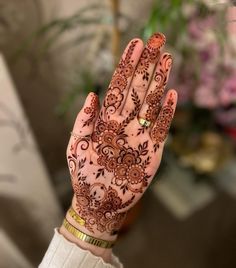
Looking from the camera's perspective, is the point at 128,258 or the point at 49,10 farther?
the point at 128,258

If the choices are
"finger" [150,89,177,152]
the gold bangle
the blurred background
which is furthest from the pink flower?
the gold bangle

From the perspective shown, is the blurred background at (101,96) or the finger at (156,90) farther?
the blurred background at (101,96)

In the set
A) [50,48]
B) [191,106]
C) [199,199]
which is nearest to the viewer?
[50,48]

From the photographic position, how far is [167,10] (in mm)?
885

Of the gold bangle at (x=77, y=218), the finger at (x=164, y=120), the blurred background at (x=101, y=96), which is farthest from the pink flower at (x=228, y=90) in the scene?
the gold bangle at (x=77, y=218)

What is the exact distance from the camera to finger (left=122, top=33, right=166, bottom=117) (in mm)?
626

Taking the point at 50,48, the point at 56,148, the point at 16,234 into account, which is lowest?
the point at 56,148

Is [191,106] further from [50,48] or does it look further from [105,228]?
[105,228]

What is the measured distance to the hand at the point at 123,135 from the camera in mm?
633

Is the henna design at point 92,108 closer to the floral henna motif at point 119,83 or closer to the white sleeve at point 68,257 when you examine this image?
the floral henna motif at point 119,83

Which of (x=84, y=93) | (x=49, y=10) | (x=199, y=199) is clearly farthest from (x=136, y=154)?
(x=199, y=199)

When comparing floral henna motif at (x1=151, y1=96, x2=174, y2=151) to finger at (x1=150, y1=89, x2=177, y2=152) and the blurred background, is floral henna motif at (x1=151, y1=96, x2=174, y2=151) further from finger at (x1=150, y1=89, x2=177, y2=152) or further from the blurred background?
the blurred background

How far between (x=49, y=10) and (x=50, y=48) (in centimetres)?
12

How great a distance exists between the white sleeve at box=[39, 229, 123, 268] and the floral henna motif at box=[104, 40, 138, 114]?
0.81ft
